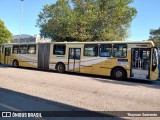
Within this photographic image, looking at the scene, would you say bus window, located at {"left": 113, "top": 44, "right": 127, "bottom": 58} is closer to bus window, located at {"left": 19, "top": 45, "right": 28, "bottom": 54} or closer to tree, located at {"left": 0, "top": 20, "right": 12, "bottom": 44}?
bus window, located at {"left": 19, "top": 45, "right": 28, "bottom": 54}

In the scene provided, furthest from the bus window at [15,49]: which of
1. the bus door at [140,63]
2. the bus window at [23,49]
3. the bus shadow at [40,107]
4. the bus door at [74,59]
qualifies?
the bus shadow at [40,107]

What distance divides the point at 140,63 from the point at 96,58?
3439 millimetres

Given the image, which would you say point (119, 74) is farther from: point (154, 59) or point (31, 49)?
point (31, 49)

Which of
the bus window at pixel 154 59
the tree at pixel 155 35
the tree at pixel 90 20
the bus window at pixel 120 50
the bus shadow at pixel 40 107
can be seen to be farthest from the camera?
the tree at pixel 155 35

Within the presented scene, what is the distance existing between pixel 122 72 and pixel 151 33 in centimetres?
5018

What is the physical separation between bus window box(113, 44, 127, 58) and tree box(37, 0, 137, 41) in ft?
35.1

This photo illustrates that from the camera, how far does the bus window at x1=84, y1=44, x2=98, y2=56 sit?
1731 centimetres

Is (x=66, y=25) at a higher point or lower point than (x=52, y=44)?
higher

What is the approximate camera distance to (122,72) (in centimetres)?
1608

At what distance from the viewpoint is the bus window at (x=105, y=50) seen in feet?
54.3

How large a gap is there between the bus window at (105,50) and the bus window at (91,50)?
1.41 ft

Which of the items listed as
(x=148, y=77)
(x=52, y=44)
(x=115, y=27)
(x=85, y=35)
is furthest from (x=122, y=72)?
(x=115, y=27)

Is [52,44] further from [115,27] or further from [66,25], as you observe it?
[115,27]

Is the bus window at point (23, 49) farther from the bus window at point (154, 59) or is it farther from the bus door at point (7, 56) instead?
the bus window at point (154, 59)
